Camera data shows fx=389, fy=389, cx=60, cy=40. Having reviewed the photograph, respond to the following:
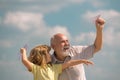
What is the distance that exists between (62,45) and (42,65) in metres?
0.75

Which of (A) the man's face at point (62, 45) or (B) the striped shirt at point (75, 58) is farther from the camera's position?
(A) the man's face at point (62, 45)

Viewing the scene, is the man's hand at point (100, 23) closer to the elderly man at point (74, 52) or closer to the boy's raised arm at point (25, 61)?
the elderly man at point (74, 52)

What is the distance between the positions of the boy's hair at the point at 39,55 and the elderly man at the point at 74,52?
12.8 inches

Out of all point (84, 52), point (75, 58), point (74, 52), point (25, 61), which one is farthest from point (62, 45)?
point (25, 61)

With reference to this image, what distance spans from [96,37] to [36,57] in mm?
1658

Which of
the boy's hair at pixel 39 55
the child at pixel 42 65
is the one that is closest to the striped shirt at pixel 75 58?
the child at pixel 42 65

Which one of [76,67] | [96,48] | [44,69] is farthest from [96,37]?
[44,69]

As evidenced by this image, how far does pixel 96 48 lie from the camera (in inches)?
402

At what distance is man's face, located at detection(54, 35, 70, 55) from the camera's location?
10.2 m

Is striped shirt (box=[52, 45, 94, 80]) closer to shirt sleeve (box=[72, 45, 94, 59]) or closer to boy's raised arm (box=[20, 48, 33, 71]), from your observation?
shirt sleeve (box=[72, 45, 94, 59])

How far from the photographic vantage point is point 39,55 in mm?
10203

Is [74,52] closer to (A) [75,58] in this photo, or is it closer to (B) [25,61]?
(A) [75,58]

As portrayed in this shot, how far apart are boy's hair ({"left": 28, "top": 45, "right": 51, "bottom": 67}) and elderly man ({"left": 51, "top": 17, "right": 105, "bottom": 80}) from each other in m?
0.32

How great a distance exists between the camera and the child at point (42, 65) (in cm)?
1012
